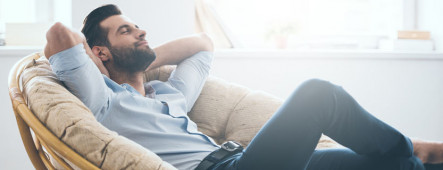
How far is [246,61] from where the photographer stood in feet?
8.86

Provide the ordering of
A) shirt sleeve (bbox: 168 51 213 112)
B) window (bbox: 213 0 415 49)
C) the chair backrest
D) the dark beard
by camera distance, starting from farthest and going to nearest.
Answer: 1. window (bbox: 213 0 415 49)
2. shirt sleeve (bbox: 168 51 213 112)
3. the dark beard
4. the chair backrest

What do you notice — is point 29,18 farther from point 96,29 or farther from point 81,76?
point 81,76

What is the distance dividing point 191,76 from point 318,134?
26.4 inches

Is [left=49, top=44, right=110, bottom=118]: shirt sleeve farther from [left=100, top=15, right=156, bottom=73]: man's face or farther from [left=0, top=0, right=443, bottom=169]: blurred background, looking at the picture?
[left=0, top=0, right=443, bottom=169]: blurred background

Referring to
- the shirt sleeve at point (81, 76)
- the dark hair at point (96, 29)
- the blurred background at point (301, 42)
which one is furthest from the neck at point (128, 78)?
the blurred background at point (301, 42)

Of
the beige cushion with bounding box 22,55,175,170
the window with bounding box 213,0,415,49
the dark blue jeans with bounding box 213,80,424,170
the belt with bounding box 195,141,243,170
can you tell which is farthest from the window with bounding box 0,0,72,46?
the dark blue jeans with bounding box 213,80,424,170

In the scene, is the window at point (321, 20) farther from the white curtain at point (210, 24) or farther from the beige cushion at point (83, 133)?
the beige cushion at point (83, 133)

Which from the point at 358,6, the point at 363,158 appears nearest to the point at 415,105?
the point at 358,6

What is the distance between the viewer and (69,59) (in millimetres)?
1370

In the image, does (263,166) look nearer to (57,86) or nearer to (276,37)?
(57,86)

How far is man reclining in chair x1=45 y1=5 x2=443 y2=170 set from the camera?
1288 mm

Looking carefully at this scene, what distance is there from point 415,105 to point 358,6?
0.76 m

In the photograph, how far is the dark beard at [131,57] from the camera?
168 cm

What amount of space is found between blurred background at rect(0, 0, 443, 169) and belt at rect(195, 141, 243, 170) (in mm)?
1192
